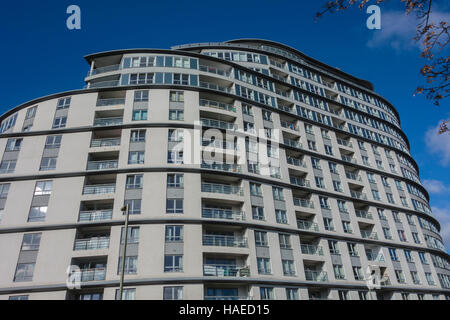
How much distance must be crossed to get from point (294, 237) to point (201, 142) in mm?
14324

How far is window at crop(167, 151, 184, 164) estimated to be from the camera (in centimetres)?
3309

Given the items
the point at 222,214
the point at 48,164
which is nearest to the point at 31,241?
the point at 48,164

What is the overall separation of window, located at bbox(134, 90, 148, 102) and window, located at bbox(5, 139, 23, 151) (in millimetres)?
13232

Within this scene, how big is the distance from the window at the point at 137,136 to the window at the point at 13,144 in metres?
12.3

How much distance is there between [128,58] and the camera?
40.5 meters

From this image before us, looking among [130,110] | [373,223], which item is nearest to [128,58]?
[130,110]

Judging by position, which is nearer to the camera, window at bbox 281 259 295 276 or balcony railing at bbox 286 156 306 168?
window at bbox 281 259 295 276

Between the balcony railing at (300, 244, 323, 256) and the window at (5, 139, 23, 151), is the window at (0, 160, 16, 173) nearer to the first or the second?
the window at (5, 139, 23, 151)

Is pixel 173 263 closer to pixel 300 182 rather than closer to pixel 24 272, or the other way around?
pixel 24 272

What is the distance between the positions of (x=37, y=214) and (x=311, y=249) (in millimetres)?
28015

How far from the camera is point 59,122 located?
35.9 m

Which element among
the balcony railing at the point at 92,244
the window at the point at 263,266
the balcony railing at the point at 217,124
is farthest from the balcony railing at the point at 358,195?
the balcony railing at the point at 92,244

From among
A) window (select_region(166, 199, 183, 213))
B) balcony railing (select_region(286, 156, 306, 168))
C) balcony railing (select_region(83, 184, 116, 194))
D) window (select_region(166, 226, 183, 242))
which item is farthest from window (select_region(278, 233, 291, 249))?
balcony railing (select_region(83, 184, 116, 194))
